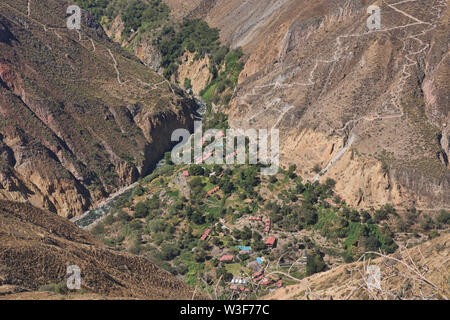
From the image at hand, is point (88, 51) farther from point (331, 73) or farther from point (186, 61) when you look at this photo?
point (331, 73)

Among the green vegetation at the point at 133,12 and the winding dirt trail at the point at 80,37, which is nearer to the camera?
the winding dirt trail at the point at 80,37

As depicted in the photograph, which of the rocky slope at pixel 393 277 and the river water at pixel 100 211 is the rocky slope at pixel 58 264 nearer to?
the rocky slope at pixel 393 277

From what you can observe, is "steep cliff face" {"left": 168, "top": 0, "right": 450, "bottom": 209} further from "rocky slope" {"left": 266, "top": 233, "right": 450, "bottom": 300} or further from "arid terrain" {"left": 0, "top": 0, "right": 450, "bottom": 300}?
"rocky slope" {"left": 266, "top": 233, "right": 450, "bottom": 300}

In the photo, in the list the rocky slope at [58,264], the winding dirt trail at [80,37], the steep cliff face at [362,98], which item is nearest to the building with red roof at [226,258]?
the steep cliff face at [362,98]

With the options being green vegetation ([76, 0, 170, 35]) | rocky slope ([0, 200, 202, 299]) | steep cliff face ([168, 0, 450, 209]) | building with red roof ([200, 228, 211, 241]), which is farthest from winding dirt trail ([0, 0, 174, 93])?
rocky slope ([0, 200, 202, 299])

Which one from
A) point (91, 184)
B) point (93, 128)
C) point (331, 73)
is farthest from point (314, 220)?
point (93, 128)

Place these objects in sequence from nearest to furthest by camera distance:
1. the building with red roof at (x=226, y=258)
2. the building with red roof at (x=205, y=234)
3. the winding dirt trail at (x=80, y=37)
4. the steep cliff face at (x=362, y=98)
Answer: the building with red roof at (x=226, y=258) → the building with red roof at (x=205, y=234) → the steep cliff face at (x=362, y=98) → the winding dirt trail at (x=80, y=37)
